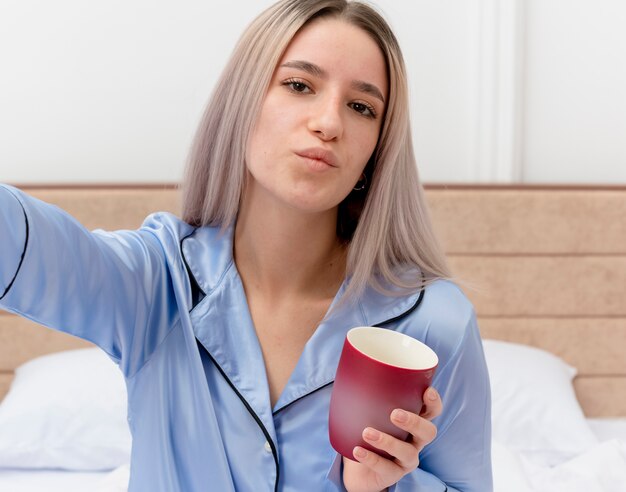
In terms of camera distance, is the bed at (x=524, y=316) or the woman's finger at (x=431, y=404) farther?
the bed at (x=524, y=316)

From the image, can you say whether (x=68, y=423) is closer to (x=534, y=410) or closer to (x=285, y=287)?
(x=285, y=287)

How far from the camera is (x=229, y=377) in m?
1.07

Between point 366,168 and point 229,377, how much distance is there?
0.40m

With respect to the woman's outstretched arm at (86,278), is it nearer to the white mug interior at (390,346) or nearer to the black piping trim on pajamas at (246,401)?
the black piping trim on pajamas at (246,401)

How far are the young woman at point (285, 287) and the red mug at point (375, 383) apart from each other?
146 mm

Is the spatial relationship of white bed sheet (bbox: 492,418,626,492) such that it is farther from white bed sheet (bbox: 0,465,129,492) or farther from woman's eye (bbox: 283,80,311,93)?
woman's eye (bbox: 283,80,311,93)

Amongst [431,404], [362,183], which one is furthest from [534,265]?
[431,404]

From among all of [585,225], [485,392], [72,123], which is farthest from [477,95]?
[485,392]

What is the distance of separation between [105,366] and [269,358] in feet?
3.59

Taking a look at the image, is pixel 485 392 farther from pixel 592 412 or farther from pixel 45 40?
pixel 45 40

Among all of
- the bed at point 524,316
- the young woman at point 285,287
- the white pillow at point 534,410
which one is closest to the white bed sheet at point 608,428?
the bed at point 524,316

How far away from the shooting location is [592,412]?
97.6 inches

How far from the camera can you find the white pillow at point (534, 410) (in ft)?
6.70

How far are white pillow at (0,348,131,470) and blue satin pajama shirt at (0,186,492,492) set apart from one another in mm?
892
